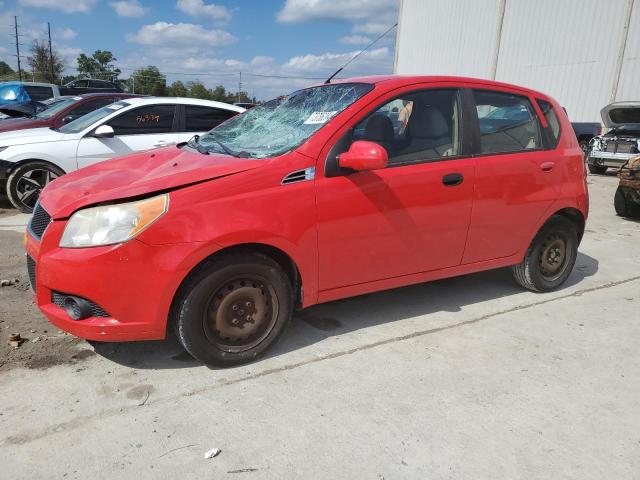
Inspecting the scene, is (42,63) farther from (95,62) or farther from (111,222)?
(111,222)

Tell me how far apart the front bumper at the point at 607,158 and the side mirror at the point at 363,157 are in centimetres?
1228

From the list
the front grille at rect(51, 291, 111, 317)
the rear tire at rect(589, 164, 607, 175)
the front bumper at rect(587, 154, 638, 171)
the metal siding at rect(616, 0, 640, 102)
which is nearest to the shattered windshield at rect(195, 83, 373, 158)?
the front grille at rect(51, 291, 111, 317)

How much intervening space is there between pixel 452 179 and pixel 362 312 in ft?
3.99

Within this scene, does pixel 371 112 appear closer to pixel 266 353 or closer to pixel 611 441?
pixel 266 353

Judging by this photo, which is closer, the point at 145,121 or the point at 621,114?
the point at 145,121

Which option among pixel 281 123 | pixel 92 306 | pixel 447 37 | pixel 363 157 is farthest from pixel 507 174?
pixel 447 37

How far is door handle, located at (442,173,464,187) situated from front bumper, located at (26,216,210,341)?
178cm

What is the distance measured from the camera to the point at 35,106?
43.0ft

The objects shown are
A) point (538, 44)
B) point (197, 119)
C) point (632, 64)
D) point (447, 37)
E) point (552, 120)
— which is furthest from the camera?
point (447, 37)

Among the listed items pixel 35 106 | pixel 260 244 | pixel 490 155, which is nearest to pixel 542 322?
pixel 490 155

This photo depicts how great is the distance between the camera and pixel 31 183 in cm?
685

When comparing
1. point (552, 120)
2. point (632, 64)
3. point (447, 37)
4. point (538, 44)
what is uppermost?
point (447, 37)

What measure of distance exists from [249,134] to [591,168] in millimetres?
13383

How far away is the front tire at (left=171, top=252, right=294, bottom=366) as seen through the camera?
2.89m
